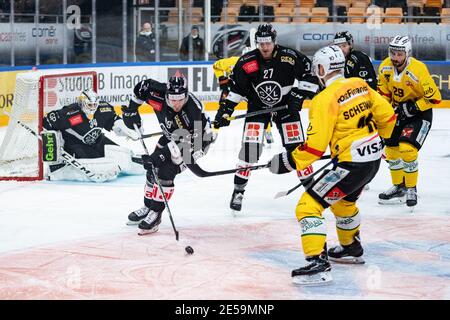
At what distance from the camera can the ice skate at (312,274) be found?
503cm

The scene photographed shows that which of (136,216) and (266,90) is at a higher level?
(266,90)

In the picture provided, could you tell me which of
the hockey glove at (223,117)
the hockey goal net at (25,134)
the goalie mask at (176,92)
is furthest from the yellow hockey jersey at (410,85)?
the hockey goal net at (25,134)

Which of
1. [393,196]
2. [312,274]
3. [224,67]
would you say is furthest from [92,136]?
[312,274]

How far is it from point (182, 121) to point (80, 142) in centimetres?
251

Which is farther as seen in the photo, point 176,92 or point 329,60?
point 176,92

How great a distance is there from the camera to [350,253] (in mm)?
5547

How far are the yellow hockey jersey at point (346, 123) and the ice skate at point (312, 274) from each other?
20.0 inches

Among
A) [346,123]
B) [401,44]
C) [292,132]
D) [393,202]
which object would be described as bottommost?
[393,202]

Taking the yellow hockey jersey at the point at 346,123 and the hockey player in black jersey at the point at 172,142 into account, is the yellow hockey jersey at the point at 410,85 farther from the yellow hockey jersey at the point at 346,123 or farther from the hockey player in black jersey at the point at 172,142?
the yellow hockey jersey at the point at 346,123

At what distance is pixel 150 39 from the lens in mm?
15016

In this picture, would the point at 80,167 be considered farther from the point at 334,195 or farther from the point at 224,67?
the point at 334,195

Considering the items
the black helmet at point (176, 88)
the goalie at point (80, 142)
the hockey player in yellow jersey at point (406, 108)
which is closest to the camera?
the black helmet at point (176, 88)
